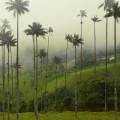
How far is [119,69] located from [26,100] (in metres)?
44.4

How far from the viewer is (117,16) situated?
93.8 metres

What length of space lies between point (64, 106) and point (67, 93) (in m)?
9.66

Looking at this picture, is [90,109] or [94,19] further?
[94,19]

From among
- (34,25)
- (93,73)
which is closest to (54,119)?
(34,25)

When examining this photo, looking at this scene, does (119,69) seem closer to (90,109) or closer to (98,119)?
(90,109)

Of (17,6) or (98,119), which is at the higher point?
(17,6)

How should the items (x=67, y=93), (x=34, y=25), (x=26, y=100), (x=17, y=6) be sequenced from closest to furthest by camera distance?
1. (x=17, y=6)
2. (x=34, y=25)
3. (x=67, y=93)
4. (x=26, y=100)

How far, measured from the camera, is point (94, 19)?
160625 mm

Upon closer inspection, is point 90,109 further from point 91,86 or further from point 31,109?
point 31,109

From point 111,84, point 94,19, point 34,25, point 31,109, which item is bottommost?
point 31,109

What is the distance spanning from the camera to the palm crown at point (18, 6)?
93625mm

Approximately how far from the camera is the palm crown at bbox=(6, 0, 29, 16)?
9362cm

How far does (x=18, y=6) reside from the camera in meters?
93.8

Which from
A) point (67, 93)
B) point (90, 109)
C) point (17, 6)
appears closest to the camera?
point (17, 6)
